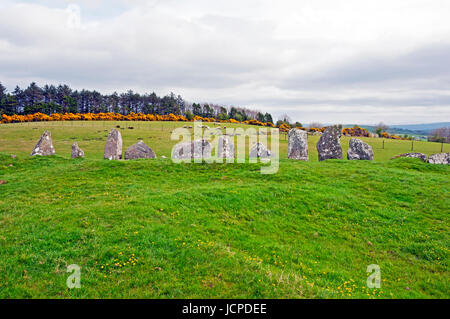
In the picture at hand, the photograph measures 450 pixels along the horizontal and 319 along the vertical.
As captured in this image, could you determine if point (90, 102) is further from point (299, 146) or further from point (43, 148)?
point (299, 146)

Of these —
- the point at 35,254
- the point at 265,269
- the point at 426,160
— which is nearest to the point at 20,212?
the point at 35,254

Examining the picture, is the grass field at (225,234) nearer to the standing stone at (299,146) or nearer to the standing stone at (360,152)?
the standing stone at (299,146)

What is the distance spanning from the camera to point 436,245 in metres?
7.50

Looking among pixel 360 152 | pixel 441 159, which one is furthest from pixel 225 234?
pixel 441 159

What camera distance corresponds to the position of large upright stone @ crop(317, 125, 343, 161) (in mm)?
21125

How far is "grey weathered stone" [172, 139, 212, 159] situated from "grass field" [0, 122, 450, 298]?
4.17m

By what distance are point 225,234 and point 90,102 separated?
124 metres

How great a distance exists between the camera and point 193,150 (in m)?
18.7

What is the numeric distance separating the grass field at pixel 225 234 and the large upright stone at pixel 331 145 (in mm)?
6990

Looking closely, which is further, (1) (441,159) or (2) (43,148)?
(2) (43,148)

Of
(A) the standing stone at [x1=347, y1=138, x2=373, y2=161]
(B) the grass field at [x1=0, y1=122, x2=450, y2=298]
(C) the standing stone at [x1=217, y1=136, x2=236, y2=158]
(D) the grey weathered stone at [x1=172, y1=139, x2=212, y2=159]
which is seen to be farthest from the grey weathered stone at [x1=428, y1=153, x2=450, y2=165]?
(D) the grey weathered stone at [x1=172, y1=139, x2=212, y2=159]

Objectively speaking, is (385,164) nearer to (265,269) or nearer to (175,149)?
(175,149)

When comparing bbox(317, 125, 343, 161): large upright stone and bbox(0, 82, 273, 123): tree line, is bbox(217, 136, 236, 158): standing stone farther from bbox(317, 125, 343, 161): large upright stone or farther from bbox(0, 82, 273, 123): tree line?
bbox(0, 82, 273, 123): tree line

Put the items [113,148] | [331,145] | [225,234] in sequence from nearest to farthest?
[225,234] → [331,145] → [113,148]
